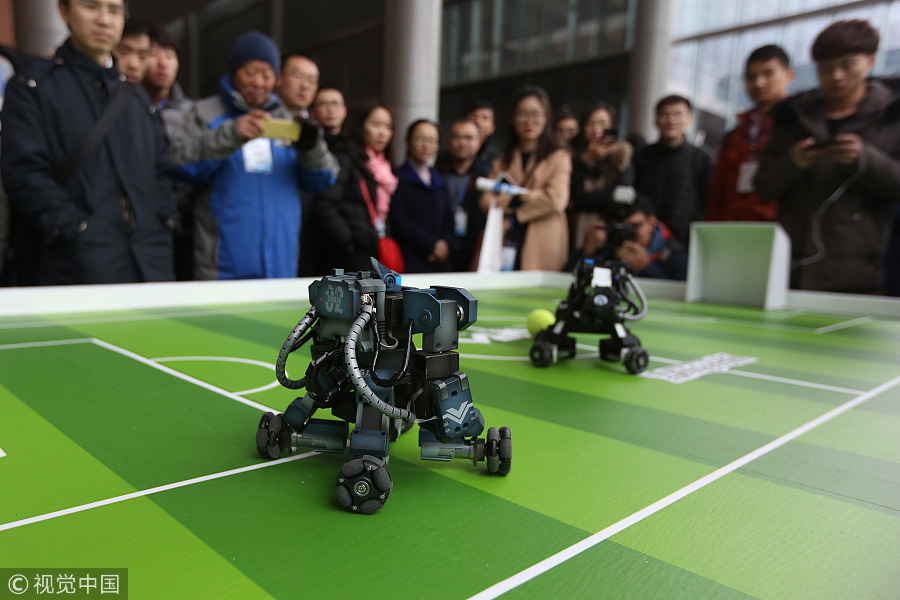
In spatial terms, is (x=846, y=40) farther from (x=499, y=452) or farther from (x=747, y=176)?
(x=499, y=452)

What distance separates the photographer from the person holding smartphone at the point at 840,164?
4.61m

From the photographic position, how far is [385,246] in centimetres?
475

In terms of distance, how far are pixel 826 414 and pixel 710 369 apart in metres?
0.54

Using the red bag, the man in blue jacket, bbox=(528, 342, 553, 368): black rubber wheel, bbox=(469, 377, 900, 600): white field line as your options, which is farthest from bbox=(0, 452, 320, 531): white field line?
the red bag

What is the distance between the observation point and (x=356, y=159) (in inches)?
181

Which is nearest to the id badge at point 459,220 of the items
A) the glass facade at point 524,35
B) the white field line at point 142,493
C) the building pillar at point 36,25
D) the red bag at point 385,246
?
the red bag at point 385,246

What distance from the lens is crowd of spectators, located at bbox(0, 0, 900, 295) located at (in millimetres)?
3133

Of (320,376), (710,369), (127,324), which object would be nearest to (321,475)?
(320,376)

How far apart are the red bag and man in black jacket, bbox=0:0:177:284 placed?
1.54 m

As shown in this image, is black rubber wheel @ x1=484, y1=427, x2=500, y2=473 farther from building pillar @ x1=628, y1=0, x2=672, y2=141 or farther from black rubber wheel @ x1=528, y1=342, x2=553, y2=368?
building pillar @ x1=628, y1=0, x2=672, y2=141

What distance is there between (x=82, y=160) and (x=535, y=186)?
3187 mm

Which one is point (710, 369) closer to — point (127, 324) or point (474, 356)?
point (474, 356)

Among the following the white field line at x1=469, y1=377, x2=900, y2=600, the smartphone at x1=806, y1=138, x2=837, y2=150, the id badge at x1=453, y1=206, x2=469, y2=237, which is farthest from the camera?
the id badge at x1=453, y1=206, x2=469, y2=237

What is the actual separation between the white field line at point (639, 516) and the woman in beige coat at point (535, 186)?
139 inches
